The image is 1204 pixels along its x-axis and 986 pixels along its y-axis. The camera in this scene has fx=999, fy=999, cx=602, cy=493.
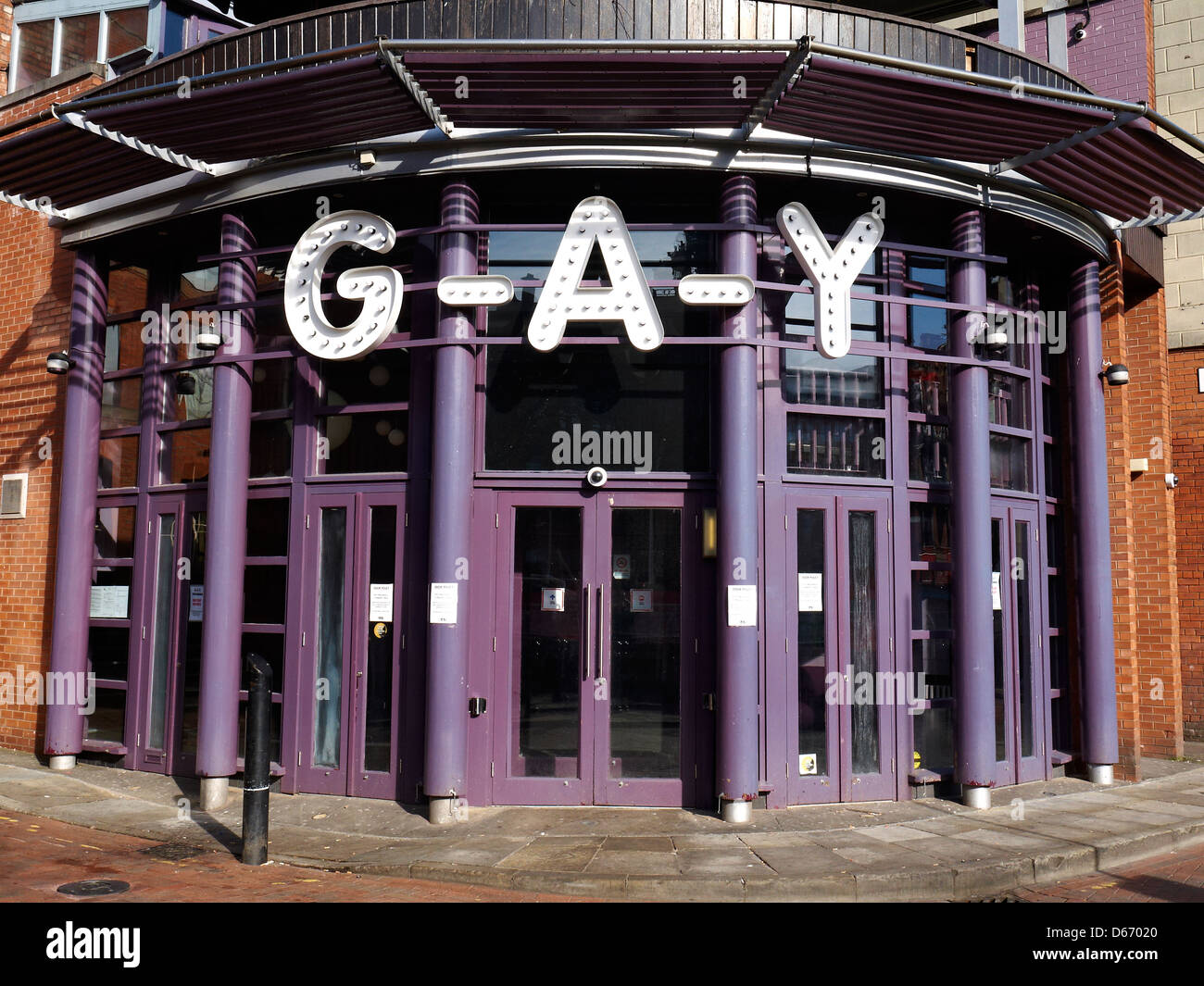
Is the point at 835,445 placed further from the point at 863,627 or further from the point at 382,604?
the point at 382,604

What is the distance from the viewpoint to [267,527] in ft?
30.0

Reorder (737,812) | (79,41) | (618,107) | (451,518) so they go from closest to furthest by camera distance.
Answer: (737,812)
(618,107)
(451,518)
(79,41)

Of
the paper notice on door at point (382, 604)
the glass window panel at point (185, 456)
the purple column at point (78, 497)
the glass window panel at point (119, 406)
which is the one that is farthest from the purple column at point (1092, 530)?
the purple column at point (78, 497)

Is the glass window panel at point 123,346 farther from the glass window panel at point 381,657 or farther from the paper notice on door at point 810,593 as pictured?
the paper notice on door at point 810,593

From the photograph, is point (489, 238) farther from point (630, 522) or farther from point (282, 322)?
point (630, 522)

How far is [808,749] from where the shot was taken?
827 centimetres

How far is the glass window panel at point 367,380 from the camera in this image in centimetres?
874

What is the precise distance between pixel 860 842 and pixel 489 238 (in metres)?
5.68

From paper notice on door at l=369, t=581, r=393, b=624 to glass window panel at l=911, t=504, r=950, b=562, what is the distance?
4.58 meters

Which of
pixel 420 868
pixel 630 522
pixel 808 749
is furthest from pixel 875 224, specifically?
pixel 420 868

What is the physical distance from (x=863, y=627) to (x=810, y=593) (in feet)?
1.94

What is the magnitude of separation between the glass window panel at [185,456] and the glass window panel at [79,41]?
4.86 m

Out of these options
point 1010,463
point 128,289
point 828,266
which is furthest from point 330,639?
point 1010,463

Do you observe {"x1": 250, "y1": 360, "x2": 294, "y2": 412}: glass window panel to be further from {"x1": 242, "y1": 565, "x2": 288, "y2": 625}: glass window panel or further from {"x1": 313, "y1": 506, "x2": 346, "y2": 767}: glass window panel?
{"x1": 242, "y1": 565, "x2": 288, "y2": 625}: glass window panel
